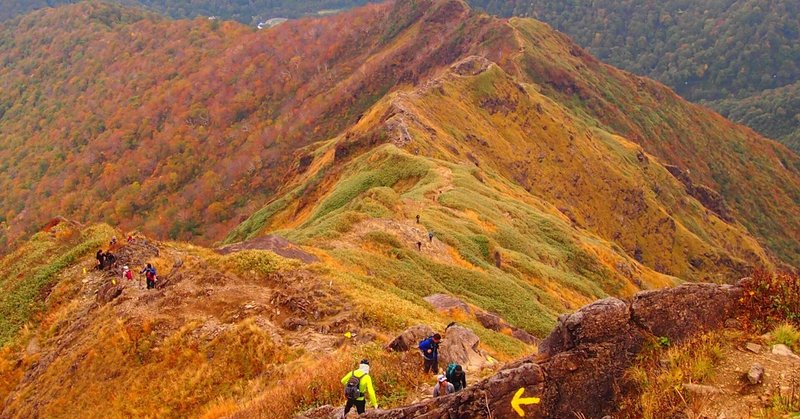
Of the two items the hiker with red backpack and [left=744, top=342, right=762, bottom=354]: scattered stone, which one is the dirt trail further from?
the hiker with red backpack

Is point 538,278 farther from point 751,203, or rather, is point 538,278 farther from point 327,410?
point 751,203

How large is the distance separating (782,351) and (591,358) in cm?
420

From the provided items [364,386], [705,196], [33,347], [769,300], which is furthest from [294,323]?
[705,196]

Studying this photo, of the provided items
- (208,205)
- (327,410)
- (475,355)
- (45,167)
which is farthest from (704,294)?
(45,167)

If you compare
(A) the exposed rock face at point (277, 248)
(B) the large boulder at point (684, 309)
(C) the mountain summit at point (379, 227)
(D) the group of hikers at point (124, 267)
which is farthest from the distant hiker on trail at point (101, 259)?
(B) the large boulder at point (684, 309)

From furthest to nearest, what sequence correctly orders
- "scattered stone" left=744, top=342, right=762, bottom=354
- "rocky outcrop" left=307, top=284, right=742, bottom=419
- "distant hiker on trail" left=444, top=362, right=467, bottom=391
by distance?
"distant hiker on trail" left=444, top=362, right=467, bottom=391
"rocky outcrop" left=307, top=284, right=742, bottom=419
"scattered stone" left=744, top=342, right=762, bottom=354

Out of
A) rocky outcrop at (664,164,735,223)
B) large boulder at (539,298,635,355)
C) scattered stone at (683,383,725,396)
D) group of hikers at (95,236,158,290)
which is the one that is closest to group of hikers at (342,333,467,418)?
large boulder at (539,298,635,355)

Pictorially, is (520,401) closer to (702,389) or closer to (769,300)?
(702,389)

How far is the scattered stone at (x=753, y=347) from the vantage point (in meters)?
13.2

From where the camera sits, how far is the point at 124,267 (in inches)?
1212

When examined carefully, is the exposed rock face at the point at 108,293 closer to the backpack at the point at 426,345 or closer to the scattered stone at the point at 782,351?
the backpack at the point at 426,345

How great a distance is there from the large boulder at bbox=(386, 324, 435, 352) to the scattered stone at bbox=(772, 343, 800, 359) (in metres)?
10.8

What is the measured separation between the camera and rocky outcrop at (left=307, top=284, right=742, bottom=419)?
1344cm

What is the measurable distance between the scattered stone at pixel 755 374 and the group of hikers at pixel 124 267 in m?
24.9
